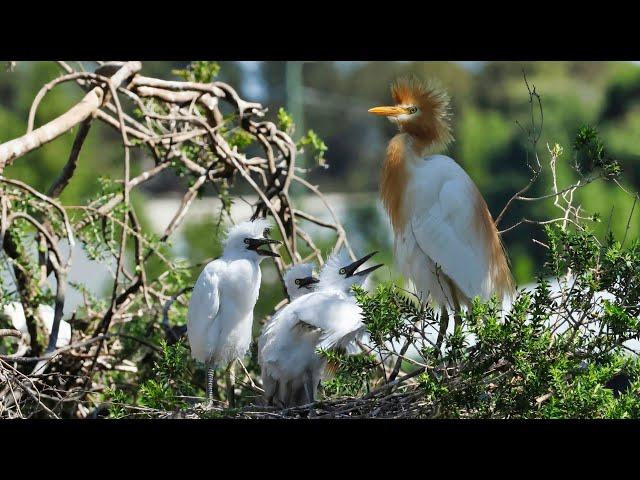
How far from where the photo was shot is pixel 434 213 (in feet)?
9.34

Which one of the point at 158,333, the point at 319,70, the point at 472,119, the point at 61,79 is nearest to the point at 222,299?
the point at 158,333

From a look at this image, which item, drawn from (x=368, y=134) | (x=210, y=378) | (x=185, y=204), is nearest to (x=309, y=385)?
(x=210, y=378)

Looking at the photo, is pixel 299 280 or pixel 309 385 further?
pixel 299 280

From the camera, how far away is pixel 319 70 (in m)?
21.0

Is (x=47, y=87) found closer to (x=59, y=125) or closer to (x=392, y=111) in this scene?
(x=59, y=125)

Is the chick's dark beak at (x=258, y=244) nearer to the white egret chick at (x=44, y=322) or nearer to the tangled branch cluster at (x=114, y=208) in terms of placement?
the tangled branch cluster at (x=114, y=208)

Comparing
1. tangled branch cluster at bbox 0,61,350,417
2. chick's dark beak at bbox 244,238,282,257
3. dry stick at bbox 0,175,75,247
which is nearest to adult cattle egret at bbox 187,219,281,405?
chick's dark beak at bbox 244,238,282,257

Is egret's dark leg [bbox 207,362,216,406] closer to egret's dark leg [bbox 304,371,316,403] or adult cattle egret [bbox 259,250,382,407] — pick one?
adult cattle egret [bbox 259,250,382,407]

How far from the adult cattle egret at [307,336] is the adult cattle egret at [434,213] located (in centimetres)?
19

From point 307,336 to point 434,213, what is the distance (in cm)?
52

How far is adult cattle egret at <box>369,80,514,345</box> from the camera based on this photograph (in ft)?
Answer: 9.18

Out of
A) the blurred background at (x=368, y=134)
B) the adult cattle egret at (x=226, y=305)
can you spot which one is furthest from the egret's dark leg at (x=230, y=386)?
the blurred background at (x=368, y=134)

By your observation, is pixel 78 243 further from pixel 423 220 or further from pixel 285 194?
pixel 423 220

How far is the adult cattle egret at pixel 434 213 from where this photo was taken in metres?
2.80
